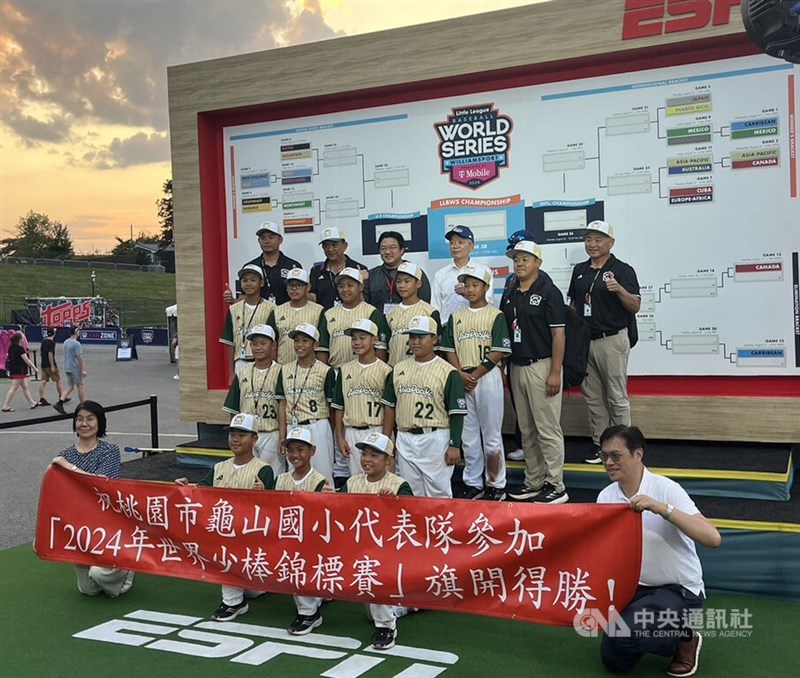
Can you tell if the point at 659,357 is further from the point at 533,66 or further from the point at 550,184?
the point at 533,66

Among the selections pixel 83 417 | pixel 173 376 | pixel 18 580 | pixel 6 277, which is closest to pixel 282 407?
pixel 83 417

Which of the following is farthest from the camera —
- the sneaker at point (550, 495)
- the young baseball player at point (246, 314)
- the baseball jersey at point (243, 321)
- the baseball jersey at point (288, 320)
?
the baseball jersey at point (243, 321)

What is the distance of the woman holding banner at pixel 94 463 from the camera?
227 inches

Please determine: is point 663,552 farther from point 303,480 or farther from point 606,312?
point 606,312

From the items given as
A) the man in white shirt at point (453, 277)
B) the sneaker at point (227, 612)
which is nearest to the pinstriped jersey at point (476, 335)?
the man in white shirt at point (453, 277)

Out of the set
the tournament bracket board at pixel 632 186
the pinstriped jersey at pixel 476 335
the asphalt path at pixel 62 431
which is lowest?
the asphalt path at pixel 62 431

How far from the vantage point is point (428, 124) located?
791 cm

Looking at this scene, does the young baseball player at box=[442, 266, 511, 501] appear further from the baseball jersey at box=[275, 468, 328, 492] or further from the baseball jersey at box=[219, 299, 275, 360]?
the baseball jersey at box=[219, 299, 275, 360]

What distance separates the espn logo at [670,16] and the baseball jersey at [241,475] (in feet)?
15.7

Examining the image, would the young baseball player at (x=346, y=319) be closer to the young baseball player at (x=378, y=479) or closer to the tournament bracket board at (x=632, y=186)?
the young baseball player at (x=378, y=479)

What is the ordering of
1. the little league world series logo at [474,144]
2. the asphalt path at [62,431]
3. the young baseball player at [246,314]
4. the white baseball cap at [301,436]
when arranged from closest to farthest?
the white baseball cap at [301,436], the young baseball player at [246,314], the little league world series logo at [474,144], the asphalt path at [62,431]

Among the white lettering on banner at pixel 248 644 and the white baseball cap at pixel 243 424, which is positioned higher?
the white baseball cap at pixel 243 424

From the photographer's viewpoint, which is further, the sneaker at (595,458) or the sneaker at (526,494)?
the sneaker at (595,458)

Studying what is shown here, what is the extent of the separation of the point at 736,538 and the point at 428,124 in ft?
15.6
